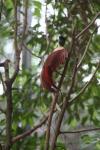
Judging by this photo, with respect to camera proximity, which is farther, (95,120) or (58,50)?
(95,120)

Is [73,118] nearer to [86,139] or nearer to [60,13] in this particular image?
[86,139]

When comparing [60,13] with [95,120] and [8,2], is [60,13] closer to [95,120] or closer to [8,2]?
[8,2]

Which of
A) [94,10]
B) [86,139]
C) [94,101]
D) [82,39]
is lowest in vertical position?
[86,139]

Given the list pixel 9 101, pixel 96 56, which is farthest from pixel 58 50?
pixel 96 56

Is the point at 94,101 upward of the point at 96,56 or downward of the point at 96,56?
downward

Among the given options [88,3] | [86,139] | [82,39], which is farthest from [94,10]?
[86,139]

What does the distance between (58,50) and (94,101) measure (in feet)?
1.58

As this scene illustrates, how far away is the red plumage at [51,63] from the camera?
64cm

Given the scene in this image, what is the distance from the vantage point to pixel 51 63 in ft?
2.14

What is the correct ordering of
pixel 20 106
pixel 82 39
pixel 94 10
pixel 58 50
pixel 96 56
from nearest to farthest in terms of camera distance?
pixel 58 50
pixel 82 39
pixel 94 10
pixel 20 106
pixel 96 56

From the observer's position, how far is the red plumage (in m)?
0.64

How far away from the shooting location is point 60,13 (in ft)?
3.85

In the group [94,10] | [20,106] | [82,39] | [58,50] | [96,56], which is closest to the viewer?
[58,50]

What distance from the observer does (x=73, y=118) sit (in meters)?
1.14
